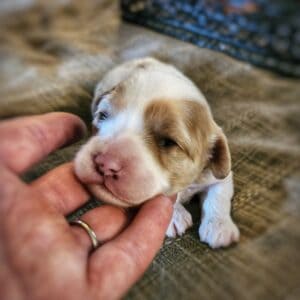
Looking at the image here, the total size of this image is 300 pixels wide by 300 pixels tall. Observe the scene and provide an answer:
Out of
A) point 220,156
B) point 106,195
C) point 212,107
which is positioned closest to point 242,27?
point 212,107

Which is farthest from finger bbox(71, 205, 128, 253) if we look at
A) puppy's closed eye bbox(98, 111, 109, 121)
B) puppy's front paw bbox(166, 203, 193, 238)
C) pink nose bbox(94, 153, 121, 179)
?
puppy's closed eye bbox(98, 111, 109, 121)

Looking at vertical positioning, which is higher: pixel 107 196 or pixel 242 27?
pixel 242 27

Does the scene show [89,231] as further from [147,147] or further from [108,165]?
[147,147]

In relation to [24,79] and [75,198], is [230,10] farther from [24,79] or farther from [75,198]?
[75,198]

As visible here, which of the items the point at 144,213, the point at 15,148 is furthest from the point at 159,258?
the point at 15,148

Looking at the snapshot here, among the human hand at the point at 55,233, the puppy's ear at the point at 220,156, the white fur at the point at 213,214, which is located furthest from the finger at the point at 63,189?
the puppy's ear at the point at 220,156

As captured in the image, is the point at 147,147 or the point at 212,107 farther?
the point at 212,107

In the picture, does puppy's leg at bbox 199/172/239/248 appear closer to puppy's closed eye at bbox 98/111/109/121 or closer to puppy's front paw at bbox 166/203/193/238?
puppy's front paw at bbox 166/203/193/238
